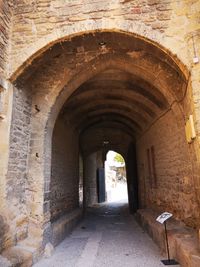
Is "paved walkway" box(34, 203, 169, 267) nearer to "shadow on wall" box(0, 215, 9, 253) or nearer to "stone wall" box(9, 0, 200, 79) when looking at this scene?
"shadow on wall" box(0, 215, 9, 253)

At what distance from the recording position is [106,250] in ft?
15.1

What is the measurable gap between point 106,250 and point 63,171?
2633mm

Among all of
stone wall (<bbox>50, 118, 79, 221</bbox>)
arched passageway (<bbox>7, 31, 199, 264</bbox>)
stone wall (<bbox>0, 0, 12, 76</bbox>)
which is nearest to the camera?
stone wall (<bbox>0, 0, 12, 76</bbox>)

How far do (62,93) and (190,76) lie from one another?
2.51 m

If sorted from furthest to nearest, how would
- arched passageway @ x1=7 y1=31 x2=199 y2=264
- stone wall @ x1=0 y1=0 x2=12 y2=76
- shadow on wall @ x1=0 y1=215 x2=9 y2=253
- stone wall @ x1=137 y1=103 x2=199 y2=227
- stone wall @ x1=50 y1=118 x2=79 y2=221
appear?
stone wall @ x1=50 y1=118 x2=79 y2=221 < stone wall @ x1=137 y1=103 x2=199 y2=227 < arched passageway @ x1=7 y1=31 x2=199 y2=264 < stone wall @ x1=0 y1=0 x2=12 y2=76 < shadow on wall @ x1=0 y1=215 x2=9 y2=253

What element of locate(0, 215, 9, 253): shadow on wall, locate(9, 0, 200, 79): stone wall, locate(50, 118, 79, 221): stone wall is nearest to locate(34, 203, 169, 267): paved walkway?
locate(0, 215, 9, 253): shadow on wall

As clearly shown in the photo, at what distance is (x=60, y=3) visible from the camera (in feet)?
13.3

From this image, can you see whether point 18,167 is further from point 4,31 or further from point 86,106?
point 86,106

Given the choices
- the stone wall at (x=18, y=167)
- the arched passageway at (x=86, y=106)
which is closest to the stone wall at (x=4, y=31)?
the arched passageway at (x=86, y=106)

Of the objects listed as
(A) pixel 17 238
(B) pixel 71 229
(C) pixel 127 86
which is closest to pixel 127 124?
(C) pixel 127 86

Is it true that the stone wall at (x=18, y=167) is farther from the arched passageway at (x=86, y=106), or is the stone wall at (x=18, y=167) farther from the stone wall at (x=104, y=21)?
the stone wall at (x=104, y=21)

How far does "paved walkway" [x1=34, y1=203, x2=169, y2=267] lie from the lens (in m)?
3.87

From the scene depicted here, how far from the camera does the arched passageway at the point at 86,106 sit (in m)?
Answer: 4.05

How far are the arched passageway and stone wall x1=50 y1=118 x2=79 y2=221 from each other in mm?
26
